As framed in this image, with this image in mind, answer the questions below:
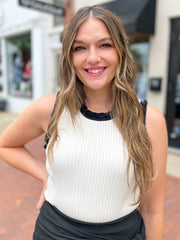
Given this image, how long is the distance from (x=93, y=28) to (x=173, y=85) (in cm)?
483

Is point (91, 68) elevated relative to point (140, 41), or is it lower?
lower

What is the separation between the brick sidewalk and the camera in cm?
289

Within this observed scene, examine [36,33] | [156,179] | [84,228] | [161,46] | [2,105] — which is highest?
[36,33]

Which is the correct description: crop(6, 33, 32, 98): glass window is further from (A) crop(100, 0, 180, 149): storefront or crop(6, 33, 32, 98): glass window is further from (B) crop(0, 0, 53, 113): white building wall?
(A) crop(100, 0, 180, 149): storefront

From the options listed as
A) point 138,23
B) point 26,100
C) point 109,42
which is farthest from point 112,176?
point 26,100

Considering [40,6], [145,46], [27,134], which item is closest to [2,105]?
[40,6]

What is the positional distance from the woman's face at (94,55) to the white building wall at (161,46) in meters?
4.72

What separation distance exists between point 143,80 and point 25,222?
4560 mm

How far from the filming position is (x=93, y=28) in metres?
1.15

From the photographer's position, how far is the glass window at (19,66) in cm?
1062

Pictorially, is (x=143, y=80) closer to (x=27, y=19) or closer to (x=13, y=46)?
(x=27, y=19)

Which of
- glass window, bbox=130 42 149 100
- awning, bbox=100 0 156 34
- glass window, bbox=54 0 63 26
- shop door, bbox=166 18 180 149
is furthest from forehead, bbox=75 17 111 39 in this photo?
glass window, bbox=54 0 63 26

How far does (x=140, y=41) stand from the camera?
6.15m

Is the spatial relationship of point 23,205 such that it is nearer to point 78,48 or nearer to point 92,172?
point 92,172
